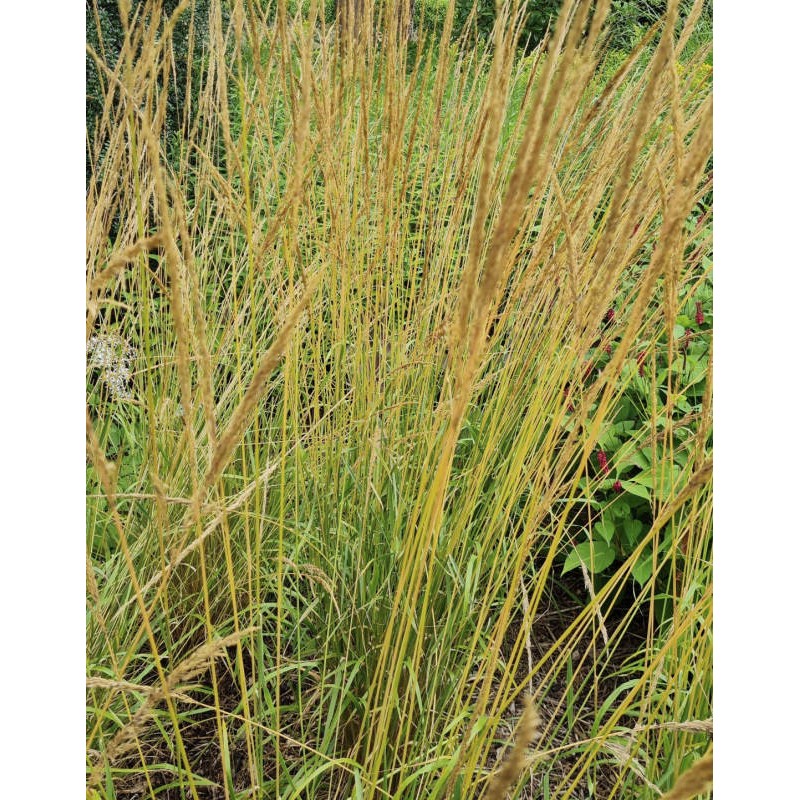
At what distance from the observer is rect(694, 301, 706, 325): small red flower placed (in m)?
1.51

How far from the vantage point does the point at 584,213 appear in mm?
864

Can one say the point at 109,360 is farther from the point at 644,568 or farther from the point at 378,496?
the point at 644,568

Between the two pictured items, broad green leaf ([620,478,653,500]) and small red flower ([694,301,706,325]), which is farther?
small red flower ([694,301,706,325])

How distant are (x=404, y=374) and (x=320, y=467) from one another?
226mm

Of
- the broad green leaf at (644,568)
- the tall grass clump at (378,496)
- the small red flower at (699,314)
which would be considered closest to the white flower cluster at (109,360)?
the tall grass clump at (378,496)

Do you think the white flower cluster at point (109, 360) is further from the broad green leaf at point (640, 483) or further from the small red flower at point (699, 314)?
the small red flower at point (699, 314)

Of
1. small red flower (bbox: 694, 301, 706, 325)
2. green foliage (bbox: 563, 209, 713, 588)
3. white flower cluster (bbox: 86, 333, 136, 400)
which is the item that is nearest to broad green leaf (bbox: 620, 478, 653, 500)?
green foliage (bbox: 563, 209, 713, 588)

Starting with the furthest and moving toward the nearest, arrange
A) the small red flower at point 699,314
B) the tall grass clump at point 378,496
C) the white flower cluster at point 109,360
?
the small red flower at point 699,314
the white flower cluster at point 109,360
the tall grass clump at point 378,496

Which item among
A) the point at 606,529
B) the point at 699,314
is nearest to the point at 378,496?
the point at 606,529

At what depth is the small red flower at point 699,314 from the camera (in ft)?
4.96

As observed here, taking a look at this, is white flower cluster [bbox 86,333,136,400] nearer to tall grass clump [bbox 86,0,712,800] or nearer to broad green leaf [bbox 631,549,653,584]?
tall grass clump [bbox 86,0,712,800]

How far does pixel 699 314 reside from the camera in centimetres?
151
